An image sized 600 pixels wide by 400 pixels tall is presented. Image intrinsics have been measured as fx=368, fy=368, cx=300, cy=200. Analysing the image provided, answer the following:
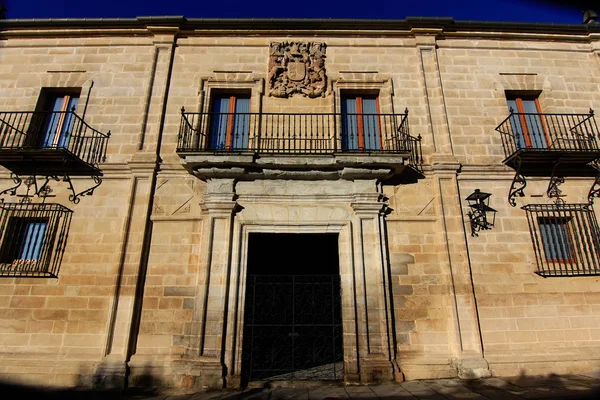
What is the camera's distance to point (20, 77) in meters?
7.73

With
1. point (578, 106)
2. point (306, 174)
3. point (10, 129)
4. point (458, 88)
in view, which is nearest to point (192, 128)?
point (306, 174)

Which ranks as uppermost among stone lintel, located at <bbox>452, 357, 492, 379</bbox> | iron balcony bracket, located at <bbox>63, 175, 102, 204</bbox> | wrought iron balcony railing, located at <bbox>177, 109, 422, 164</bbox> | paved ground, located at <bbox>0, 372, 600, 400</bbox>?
wrought iron balcony railing, located at <bbox>177, 109, 422, 164</bbox>

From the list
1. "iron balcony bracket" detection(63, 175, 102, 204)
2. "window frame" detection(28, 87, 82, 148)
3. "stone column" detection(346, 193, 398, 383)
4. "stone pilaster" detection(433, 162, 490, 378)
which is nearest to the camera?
"stone column" detection(346, 193, 398, 383)

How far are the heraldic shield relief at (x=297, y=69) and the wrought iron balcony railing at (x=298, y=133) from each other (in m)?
0.64

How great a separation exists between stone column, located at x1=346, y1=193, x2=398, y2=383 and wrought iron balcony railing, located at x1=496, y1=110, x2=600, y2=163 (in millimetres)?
2883

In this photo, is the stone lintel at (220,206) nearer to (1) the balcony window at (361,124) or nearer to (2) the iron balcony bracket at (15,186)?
(1) the balcony window at (361,124)

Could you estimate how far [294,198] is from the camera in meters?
6.59

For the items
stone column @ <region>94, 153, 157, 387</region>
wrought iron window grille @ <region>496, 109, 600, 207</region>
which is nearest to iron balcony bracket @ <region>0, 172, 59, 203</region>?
A: stone column @ <region>94, 153, 157, 387</region>

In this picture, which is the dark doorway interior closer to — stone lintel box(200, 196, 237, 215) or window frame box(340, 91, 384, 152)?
stone lintel box(200, 196, 237, 215)

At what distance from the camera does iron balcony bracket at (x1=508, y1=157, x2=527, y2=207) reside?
6.69 meters

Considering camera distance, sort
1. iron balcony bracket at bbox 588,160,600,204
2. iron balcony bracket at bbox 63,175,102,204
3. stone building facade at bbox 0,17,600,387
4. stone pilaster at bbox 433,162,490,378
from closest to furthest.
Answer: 1. stone pilaster at bbox 433,162,490,378
2. stone building facade at bbox 0,17,600,387
3. iron balcony bracket at bbox 63,175,102,204
4. iron balcony bracket at bbox 588,160,600,204

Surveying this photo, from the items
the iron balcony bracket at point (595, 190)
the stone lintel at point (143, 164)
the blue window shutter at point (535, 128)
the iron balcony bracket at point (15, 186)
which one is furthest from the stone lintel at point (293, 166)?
the iron balcony bracket at point (595, 190)

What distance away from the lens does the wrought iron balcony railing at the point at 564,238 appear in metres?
6.30

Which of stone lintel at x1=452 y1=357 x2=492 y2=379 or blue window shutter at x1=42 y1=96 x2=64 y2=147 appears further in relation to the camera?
blue window shutter at x1=42 y1=96 x2=64 y2=147
